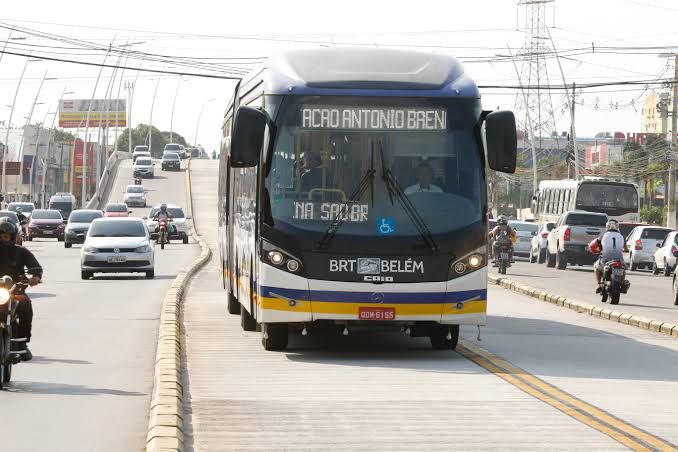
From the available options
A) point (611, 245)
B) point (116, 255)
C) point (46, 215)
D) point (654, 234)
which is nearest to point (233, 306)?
point (611, 245)

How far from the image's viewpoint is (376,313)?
53.5ft

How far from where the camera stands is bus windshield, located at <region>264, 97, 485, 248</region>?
16.4m

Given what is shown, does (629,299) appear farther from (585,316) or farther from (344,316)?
(344,316)

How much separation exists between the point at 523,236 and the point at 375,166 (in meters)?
45.5

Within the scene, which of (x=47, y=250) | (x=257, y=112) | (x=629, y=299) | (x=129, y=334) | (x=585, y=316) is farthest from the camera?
(x=47, y=250)

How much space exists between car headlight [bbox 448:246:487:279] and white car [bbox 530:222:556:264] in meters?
38.8

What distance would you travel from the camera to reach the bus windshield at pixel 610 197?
59.5 m

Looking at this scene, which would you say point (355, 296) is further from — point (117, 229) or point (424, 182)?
point (117, 229)

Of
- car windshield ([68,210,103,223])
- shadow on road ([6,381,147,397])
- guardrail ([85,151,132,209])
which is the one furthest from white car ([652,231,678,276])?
guardrail ([85,151,132,209])

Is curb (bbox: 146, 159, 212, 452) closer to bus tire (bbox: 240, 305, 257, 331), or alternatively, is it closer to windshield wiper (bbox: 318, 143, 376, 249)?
bus tire (bbox: 240, 305, 257, 331)

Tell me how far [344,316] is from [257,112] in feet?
7.76

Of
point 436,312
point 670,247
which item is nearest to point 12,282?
point 436,312

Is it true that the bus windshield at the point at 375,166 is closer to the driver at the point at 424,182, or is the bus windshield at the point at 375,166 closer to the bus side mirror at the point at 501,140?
the driver at the point at 424,182

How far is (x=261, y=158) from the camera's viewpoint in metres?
16.6
